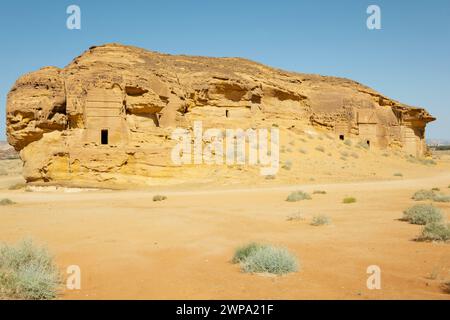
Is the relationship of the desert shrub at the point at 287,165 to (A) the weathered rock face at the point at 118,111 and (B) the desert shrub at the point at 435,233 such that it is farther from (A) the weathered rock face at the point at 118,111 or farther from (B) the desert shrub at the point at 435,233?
(B) the desert shrub at the point at 435,233

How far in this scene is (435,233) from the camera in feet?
24.2

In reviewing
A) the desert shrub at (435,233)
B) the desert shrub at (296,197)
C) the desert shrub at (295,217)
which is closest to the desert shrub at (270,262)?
the desert shrub at (435,233)

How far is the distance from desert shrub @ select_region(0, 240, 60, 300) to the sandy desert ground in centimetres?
31

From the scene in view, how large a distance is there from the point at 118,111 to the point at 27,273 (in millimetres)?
19307

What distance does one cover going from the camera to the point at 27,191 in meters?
21.7

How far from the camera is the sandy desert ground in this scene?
4781 millimetres

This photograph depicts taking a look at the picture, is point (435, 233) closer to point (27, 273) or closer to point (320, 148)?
point (27, 273)

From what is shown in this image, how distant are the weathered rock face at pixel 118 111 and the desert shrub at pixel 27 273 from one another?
16.6 m

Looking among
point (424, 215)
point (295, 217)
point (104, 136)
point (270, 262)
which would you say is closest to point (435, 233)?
point (424, 215)

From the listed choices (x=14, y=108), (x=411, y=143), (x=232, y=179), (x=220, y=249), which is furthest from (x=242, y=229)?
(x=411, y=143)

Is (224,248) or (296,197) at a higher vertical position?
(224,248)

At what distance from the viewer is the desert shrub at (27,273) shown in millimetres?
4324
